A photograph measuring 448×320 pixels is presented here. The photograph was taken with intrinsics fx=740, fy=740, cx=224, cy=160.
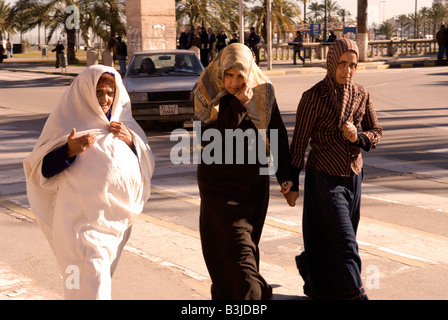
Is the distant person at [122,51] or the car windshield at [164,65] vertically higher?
the distant person at [122,51]

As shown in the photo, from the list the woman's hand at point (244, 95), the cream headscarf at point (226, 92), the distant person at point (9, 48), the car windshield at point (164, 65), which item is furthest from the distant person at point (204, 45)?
the distant person at point (9, 48)

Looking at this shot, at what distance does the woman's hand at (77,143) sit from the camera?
433cm

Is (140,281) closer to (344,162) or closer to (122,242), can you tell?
(122,242)

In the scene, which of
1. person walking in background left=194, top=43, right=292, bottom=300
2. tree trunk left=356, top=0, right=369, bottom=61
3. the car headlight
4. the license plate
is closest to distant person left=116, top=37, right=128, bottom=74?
tree trunk left=356, top=0, right=369, bottom=61

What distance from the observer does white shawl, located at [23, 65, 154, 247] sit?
436 centimetres

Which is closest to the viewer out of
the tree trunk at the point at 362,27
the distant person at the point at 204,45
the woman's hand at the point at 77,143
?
the woman's hand at the point at 77,143

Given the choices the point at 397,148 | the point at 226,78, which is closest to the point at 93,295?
the point at 226,78

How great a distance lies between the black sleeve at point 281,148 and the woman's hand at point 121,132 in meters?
0.95

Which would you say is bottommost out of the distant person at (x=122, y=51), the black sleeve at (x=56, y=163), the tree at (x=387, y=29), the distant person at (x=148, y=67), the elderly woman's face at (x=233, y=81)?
the black sleeve at (x=56, y=163)

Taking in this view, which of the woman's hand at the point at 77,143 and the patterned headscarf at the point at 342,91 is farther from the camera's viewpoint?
the patterned headscarf at the point at 342,91

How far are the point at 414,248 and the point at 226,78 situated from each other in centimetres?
271

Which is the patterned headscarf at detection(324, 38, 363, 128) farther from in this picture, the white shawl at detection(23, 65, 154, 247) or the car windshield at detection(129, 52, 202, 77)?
the car windshield at detection(129, 52, 202, 77)

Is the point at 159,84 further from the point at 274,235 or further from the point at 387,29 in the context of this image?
the point at 387,29

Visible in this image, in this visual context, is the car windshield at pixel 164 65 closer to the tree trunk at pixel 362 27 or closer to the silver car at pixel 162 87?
the silver car at pixel 162 87
